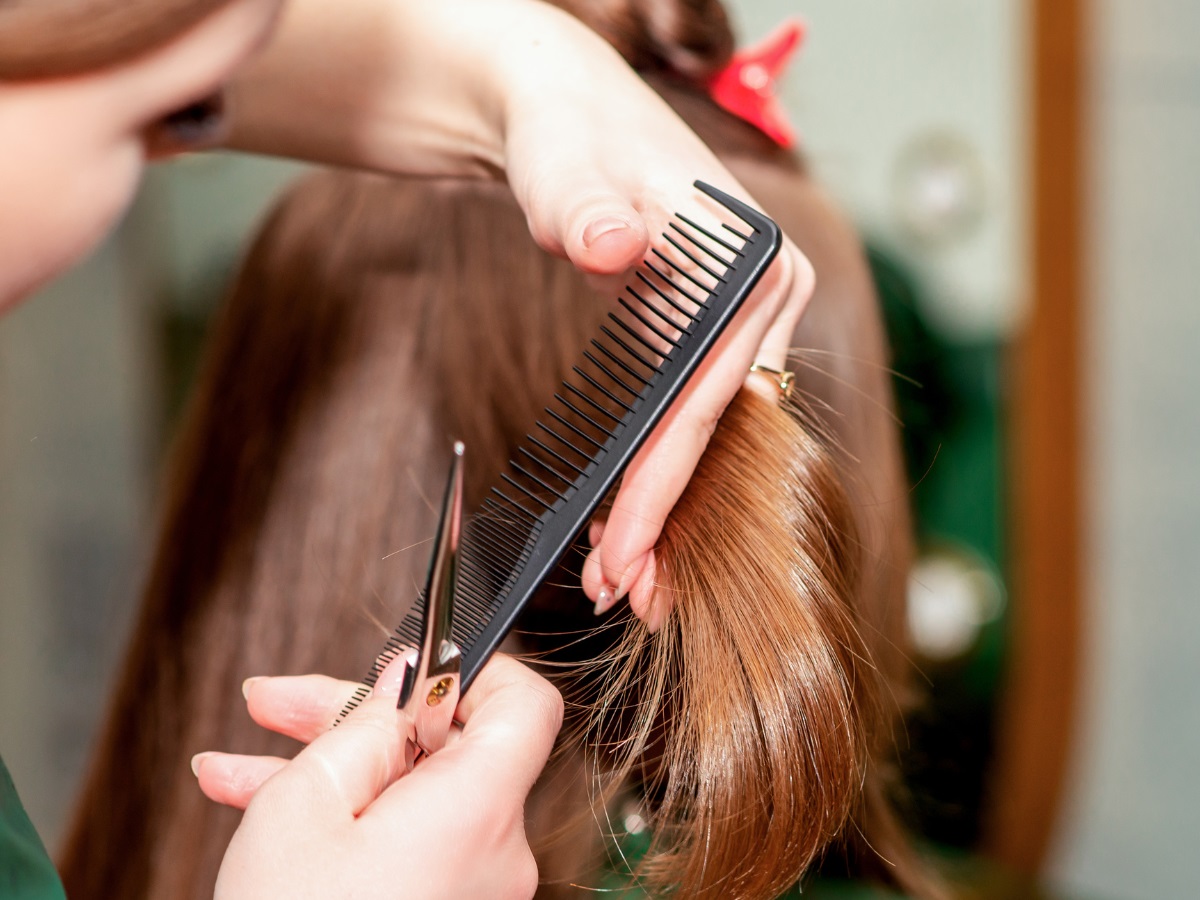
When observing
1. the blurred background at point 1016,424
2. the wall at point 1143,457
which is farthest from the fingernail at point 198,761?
the wall at point 1143,457

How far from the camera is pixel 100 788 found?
0.76m

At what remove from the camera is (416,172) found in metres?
0.57

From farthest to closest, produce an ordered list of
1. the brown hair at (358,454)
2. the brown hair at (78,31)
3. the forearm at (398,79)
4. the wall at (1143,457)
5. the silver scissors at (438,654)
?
the wall at (1143,457) < the brown hair at (358,454) < the forearm at (398,79) < the silver scissors at (438,654) < the brown hair at (78,31)

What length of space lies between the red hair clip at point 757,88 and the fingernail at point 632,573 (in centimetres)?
44

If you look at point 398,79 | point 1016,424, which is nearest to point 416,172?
point 398,79

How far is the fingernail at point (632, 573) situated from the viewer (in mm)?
426

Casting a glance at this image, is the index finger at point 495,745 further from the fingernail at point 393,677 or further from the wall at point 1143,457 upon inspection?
the wall at point 1143,457

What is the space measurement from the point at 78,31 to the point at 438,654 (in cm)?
23

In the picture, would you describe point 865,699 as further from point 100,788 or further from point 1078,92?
point 1078,92

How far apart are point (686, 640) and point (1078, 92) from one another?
1157mm

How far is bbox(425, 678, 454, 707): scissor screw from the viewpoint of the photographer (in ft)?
1.25

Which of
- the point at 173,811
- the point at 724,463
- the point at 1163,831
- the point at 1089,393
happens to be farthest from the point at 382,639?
the point at 1163,831

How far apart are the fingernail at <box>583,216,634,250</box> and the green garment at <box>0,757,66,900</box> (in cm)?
32

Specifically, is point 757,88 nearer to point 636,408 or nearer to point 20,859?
point 636,408
